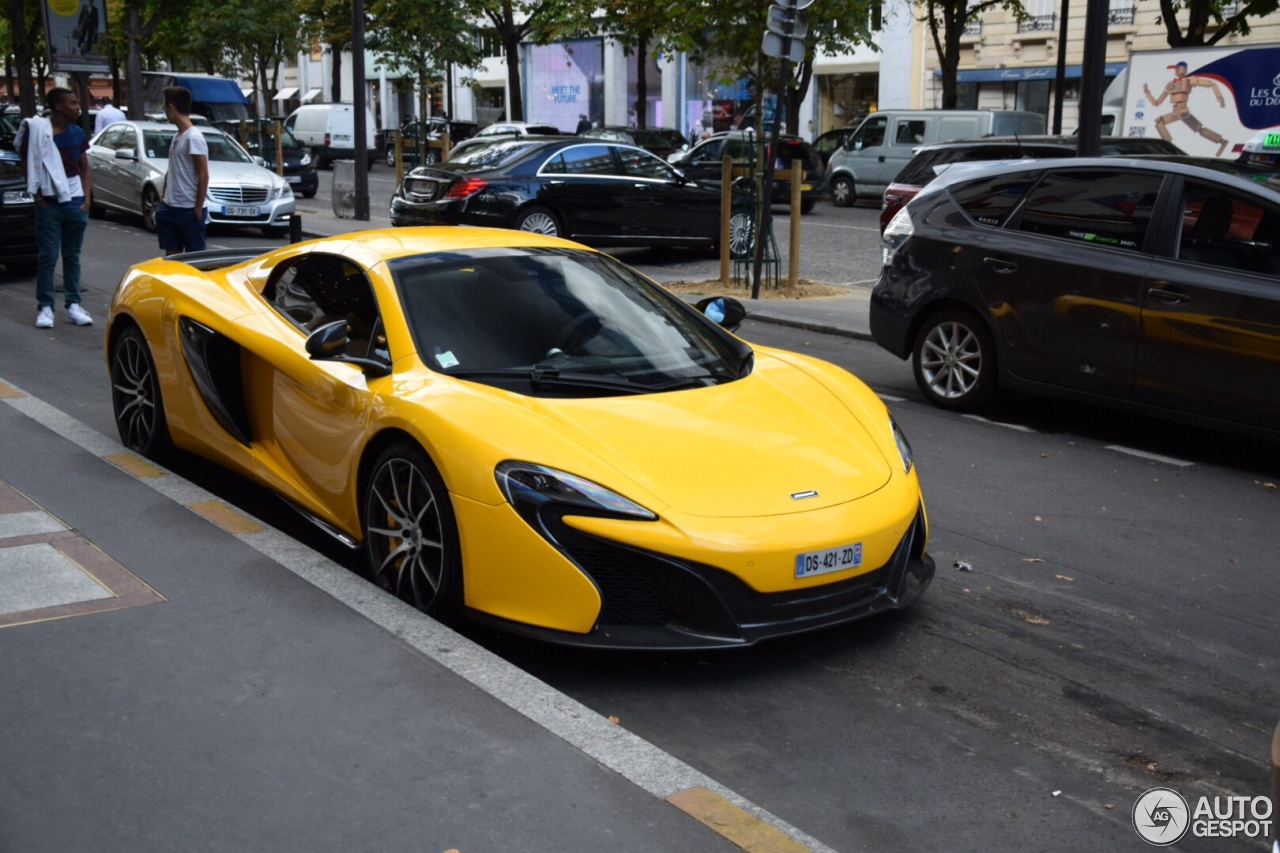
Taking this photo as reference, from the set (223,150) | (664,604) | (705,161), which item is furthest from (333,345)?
(705,161)

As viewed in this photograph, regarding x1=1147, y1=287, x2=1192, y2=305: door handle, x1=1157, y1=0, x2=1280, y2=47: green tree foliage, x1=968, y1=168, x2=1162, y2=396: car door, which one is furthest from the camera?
x1=1157, y1=0, x2=1280, y2=47: green tree foliage

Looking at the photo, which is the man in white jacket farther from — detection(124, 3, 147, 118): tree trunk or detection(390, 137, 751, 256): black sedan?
detection(124, 3, 147, 118): tree trunk

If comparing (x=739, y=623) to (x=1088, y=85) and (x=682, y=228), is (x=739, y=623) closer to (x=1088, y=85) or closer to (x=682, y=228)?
(x=1088, y=85)

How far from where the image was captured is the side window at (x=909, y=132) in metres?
29.6

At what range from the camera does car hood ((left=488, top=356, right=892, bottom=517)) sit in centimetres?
461

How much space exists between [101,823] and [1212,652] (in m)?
3.63

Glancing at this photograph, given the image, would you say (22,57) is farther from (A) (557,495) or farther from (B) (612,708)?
(B) (612,708)

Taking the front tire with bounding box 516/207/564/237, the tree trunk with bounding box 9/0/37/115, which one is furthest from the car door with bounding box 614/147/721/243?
the tree trunk with bounding box 9/0/37/115

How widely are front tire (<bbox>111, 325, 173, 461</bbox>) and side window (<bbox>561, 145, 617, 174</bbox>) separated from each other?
445 inches

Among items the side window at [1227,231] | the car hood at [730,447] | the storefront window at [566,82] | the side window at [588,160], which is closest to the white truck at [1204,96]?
the side window at [588,160]

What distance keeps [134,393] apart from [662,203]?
11956 mm

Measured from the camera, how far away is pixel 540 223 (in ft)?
58.5

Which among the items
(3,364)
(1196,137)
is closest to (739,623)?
(3,364)

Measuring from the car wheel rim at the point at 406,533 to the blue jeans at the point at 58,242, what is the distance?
740 centimetres
